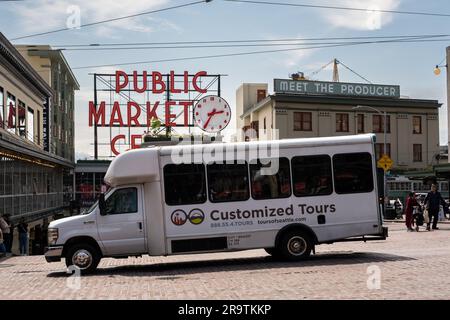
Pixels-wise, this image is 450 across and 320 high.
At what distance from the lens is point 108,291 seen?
38.0 feet

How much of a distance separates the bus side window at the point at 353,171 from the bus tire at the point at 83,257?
6.21 m

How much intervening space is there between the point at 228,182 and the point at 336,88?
5218cm

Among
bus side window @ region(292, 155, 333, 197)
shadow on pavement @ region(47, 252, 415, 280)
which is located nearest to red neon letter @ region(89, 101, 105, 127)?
shadow on pavement @ region(47, 252, 415, 280)

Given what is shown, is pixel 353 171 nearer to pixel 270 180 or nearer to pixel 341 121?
pixel 270 180

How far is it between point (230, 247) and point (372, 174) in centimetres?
405

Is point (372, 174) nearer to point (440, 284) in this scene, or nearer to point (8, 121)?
point (440, 284)

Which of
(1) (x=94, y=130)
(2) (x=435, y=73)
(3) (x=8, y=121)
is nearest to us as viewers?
(3) (x=8, y=121)

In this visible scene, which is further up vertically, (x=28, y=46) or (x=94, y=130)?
(x=28, y=46)

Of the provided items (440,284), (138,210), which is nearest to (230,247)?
(138,210)

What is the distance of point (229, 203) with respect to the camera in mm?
15500

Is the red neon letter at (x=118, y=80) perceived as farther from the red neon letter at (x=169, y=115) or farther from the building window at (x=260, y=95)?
the building window at (x=260, y=95)

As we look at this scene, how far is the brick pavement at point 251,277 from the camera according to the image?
10703 millimetres

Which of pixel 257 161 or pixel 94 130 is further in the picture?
pixel 94 130

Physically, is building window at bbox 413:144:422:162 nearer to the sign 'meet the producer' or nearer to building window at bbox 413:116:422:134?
building window at bbox 413:116:422:134
